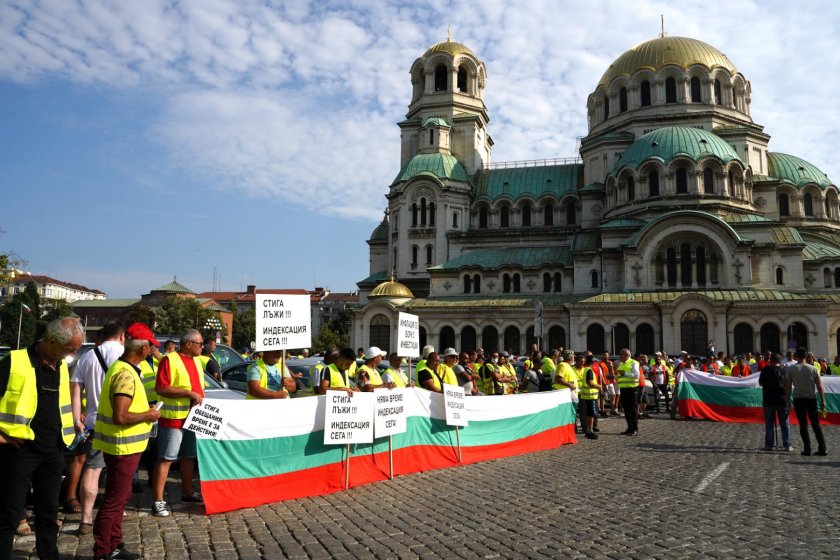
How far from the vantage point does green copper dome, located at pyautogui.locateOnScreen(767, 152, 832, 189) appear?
50.6m

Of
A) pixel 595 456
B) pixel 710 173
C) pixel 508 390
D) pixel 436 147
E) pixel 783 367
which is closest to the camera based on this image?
pixel 595 456

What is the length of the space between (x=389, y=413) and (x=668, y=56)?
52.0 meters

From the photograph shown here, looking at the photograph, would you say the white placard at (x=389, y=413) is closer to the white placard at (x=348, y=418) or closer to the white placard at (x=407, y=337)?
the white placard at (x=348, y=418)

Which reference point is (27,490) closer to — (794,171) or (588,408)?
(588,408)

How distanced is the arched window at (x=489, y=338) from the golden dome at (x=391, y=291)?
278 inches

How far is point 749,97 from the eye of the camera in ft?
179

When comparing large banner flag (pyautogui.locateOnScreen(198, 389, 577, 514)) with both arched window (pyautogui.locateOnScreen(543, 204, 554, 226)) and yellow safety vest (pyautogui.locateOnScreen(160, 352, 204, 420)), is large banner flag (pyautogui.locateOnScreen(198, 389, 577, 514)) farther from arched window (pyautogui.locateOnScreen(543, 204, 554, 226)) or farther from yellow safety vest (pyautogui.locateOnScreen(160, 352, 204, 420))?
arched window (pyautogui.locateOnScreen(543, 204, 554, 226))

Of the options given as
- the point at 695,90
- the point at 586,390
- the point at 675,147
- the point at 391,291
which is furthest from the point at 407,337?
the point at 695,90

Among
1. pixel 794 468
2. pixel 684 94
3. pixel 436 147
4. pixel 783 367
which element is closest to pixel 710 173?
pixel 684 94

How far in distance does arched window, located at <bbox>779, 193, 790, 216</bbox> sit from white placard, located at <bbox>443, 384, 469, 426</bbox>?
49.1m

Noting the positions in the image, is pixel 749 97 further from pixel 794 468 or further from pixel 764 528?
pixel 764 528

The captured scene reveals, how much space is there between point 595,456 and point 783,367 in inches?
230

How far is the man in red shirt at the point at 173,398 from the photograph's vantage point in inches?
298

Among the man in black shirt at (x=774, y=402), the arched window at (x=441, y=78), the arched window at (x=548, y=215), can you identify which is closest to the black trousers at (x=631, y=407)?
the man in black shirt at (x=774, y=402)
